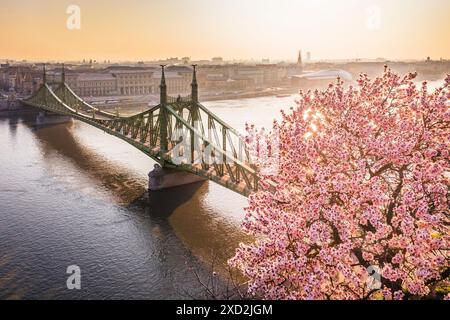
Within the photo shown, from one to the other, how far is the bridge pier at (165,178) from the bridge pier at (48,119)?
2406 inches

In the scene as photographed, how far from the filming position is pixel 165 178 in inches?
1793

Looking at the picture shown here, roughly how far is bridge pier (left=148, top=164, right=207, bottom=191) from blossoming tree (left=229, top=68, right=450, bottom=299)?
3038cm

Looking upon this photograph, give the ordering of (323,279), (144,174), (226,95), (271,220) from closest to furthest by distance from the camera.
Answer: (323,279) → (271,220) → (144,174) → (226,95)

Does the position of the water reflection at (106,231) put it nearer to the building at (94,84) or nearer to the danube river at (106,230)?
the danube river at (106,230)

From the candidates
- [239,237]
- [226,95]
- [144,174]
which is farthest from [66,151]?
[226,95]

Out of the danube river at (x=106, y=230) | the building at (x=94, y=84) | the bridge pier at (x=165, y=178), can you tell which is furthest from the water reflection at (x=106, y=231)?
the building at (x=94, y=84)

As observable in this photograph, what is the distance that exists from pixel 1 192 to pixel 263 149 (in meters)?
35.1

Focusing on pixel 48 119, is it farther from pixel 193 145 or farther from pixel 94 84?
pixel 193 145

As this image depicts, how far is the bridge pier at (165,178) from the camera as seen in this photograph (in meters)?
45.2

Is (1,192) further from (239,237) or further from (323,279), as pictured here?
(323,279)

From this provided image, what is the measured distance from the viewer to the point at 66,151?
68.8 meters

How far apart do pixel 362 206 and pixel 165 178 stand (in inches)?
1337

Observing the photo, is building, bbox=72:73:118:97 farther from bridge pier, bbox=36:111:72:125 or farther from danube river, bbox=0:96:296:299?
danube river, bbox=0:96:296:299

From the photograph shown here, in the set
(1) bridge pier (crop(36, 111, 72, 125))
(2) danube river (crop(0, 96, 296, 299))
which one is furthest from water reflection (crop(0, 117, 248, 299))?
(1) bridge pier (crop(36, 111, 72, 125))
